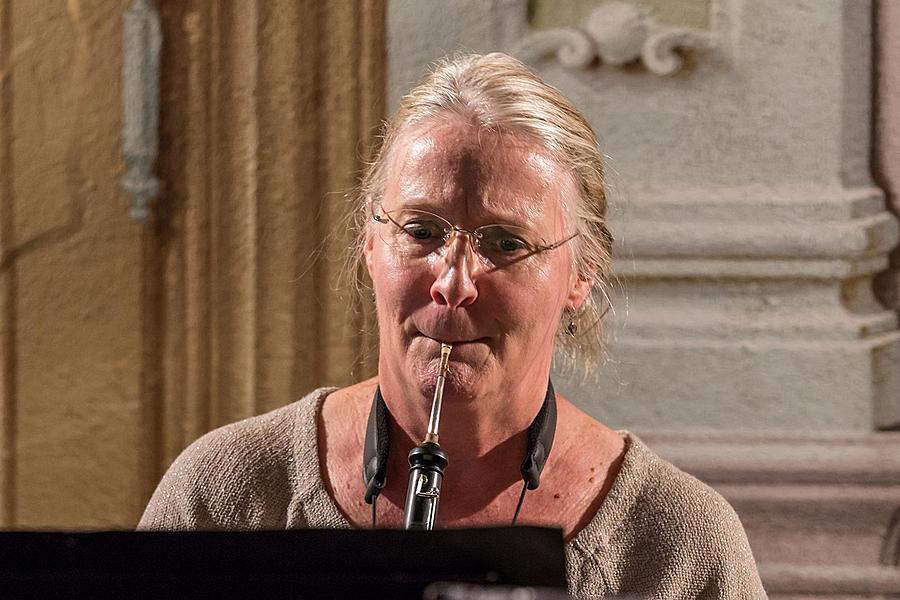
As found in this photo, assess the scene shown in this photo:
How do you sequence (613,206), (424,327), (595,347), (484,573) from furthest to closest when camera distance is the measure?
(613,206) → (595,347) → (424,327) → (484,573)

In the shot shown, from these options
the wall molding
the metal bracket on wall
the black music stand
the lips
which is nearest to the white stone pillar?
the wall molding

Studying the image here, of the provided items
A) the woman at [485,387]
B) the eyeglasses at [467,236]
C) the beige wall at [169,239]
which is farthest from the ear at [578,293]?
the beige wall at [169,239]

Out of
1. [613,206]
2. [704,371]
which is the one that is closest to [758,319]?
[704,371]

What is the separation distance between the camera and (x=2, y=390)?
6.42ft

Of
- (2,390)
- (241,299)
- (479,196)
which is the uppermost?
(479,196)

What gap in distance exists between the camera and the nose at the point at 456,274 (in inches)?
46.6

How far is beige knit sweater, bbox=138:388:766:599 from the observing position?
4.18 feet

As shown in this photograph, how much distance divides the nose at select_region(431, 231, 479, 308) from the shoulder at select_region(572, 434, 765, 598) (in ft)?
1.03

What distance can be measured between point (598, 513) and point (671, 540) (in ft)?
0.30

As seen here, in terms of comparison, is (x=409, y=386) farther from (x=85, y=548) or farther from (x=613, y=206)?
(x=613, y=206)

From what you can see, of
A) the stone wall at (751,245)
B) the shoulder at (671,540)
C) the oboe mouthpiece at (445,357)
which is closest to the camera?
the oboe mouthpiece at (445,357)

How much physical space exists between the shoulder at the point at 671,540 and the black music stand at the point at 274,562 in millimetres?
634

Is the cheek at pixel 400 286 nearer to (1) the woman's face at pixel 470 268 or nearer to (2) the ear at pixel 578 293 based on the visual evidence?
(1) the woman's face at pixel 470 268

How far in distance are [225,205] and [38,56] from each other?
1.37 feet
